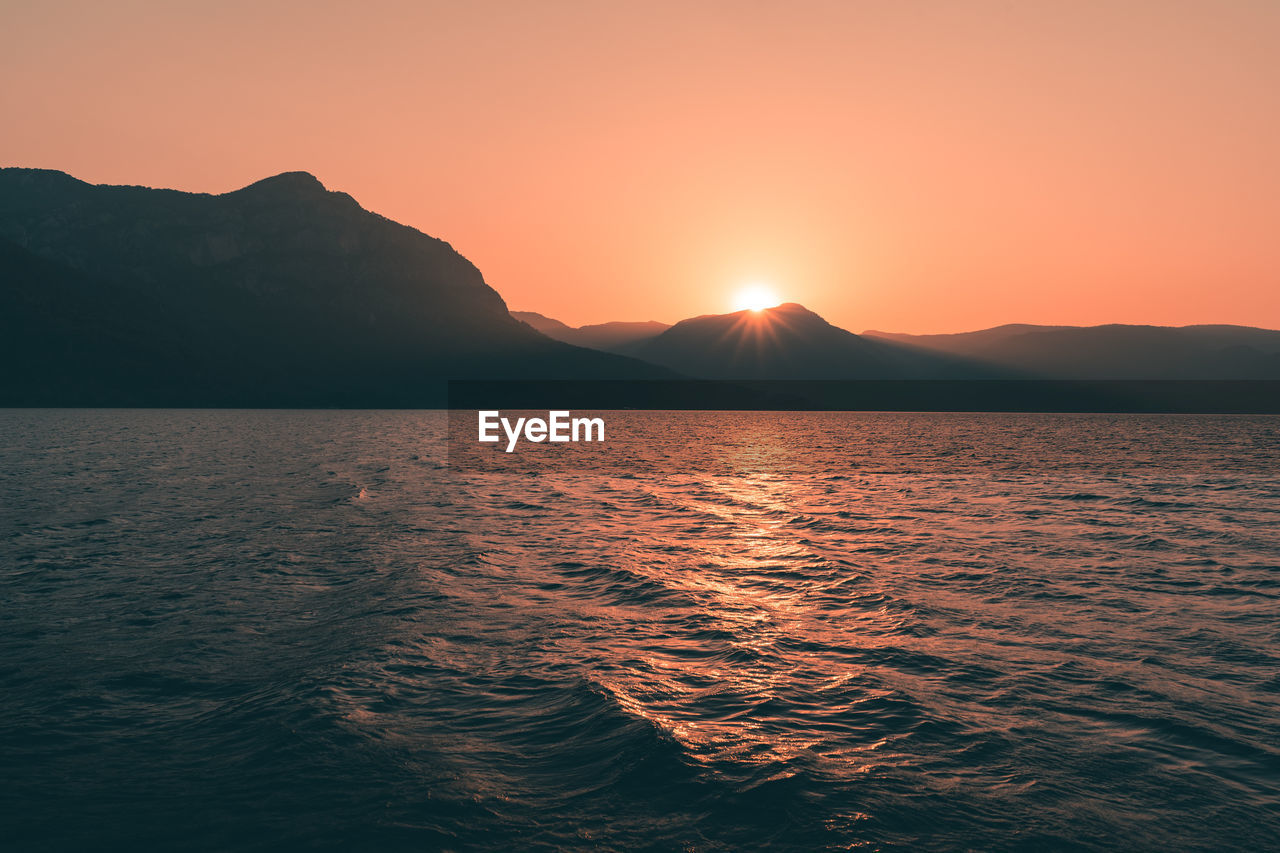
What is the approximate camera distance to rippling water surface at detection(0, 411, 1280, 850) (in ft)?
39.5

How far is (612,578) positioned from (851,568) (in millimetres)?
10225

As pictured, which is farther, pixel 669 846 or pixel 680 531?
pixel 680 531

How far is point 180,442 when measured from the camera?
118 m

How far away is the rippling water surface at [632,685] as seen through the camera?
12.0 m

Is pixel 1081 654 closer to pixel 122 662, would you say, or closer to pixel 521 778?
pixel 521 778

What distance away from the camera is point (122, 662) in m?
18.8

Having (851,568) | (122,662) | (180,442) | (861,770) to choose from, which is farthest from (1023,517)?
(180,442)

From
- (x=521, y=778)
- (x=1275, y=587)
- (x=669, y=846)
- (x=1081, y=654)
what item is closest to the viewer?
(x=669, y=846)

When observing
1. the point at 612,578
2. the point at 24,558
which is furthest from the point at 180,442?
the point at 612,578

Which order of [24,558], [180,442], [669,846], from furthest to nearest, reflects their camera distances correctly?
[180,442], [24,558], [669,846]

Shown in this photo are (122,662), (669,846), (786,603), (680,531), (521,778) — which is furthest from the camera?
(680,531)

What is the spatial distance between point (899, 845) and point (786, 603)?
15009 mm

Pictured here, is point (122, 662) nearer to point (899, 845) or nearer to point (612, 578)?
point (612, 578)

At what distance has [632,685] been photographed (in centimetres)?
1797
